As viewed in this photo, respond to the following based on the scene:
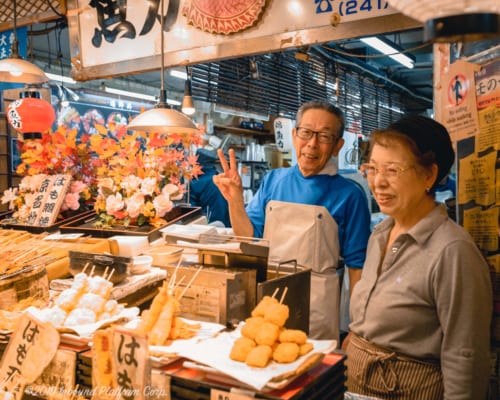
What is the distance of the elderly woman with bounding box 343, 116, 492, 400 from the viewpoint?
1833 millimetres

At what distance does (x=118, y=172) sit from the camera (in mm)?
3545

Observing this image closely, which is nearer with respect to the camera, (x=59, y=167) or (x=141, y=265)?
(x=141, y=265)

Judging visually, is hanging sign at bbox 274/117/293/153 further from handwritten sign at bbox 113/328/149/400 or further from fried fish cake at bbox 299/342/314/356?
handwritten sign at bbox 113/328/149/400

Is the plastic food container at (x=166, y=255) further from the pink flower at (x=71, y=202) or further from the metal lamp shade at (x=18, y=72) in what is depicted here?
the metal lamp shade at (x=18, y=72)

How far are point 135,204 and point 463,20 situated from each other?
268 centimetres

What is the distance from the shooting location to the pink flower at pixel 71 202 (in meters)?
3.84

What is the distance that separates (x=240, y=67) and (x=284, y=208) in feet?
14.5

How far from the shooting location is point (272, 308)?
5.31ft

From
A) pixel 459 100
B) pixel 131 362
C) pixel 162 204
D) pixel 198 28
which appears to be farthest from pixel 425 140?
pixel 198 28

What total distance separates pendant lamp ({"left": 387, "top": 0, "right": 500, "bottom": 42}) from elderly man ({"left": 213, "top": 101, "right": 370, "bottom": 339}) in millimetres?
1731

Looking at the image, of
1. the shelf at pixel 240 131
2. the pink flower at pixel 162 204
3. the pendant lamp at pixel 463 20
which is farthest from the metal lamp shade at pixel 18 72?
the shelf at pixel 240 131

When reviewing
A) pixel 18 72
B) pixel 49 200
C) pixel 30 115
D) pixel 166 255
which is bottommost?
pixel 166 255

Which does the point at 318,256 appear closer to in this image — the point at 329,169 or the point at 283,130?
the point at 329,169

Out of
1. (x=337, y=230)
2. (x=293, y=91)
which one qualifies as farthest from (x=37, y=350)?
(x=293, y=91)
